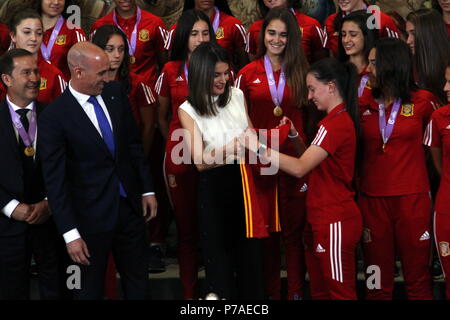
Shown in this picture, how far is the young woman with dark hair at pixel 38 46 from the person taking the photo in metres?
6.17

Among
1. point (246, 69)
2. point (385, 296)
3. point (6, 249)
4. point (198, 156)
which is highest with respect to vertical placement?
point (246, 69)

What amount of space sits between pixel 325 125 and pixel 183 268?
154 cm

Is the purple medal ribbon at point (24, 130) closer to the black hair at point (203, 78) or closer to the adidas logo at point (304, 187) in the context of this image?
the black hair at point (203, 78)

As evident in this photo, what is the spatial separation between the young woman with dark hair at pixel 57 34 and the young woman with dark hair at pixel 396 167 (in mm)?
2313

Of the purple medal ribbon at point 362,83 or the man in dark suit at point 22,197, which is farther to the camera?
the purple medal ribbon at point 362,83

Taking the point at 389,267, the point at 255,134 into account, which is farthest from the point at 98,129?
the point at 389,267

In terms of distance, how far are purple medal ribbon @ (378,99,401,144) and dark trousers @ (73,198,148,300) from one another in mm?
1531

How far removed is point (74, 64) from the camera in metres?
4.88

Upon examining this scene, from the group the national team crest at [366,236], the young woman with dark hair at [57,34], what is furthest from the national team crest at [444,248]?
the young woman with dark hair at [57,34]

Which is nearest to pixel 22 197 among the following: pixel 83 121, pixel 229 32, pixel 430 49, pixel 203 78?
pixel 83 121

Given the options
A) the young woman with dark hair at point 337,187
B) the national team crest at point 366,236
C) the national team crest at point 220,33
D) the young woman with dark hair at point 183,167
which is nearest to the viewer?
the young woman with dark hair at point 337,187

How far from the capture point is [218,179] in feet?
16.4

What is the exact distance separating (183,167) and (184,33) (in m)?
0.91
